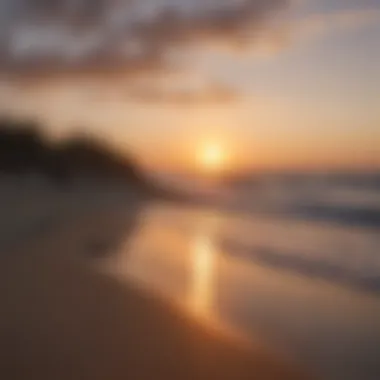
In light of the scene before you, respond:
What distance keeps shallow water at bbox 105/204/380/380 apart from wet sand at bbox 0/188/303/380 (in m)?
0.11

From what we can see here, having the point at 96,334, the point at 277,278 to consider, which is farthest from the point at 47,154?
the point at 277,278

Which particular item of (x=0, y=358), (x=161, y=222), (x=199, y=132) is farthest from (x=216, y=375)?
(x=161, y=222)

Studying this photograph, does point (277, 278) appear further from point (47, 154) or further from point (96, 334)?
point (47, 154)

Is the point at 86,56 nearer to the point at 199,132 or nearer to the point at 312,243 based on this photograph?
the point at 199,132

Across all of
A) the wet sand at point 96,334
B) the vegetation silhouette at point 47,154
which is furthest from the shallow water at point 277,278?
the vegetation silhouette at point 47,154

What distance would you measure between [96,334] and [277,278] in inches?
32.3

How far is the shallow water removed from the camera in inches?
60.7

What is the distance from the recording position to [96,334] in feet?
4.89

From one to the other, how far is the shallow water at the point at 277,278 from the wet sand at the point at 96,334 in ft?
0.35

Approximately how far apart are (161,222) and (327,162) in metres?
1.00

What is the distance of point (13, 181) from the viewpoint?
1942mm

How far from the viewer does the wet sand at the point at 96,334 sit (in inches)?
52.5

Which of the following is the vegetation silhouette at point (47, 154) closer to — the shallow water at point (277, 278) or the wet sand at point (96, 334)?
the wet sand at point (96, 334)

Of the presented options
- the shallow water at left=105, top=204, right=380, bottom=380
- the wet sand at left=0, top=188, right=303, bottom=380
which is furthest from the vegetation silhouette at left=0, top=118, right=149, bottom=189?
the shallow water at left=105, top=204, right=380, bottom=380
